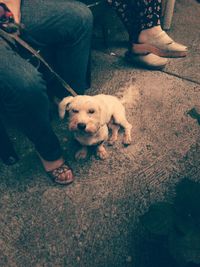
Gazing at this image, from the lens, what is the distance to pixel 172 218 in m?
1.32

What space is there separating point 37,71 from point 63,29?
41cm

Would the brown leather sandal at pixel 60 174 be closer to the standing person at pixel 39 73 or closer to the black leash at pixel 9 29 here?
the standing person at pixel 39 73

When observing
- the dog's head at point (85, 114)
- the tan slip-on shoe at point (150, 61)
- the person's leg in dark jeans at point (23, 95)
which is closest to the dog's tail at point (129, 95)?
the tan slip-on shoe at point (150, 61)

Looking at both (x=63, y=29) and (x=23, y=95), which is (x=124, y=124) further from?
(x=23, y=95)

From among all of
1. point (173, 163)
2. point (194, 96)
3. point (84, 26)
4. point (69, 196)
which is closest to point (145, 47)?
point (194, 96)

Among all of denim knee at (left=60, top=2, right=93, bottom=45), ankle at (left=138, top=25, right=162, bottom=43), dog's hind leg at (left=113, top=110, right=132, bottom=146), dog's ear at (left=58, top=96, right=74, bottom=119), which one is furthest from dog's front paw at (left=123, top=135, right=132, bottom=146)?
ankle at (left=138, top=25, right=162, bottom=43)

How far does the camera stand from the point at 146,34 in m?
2.67

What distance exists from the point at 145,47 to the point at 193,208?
1.85 m

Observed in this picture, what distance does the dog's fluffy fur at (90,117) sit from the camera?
1924 millimetres

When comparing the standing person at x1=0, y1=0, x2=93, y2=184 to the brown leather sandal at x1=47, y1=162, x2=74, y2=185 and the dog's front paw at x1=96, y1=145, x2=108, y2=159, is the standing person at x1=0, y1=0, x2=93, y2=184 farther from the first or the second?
the dog's front paw at x1=96, y1=145, x2=108, y2=159

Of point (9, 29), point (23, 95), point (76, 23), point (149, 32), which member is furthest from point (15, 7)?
point (149, 32)

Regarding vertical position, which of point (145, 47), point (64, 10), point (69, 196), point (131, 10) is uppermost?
point (64, 10)

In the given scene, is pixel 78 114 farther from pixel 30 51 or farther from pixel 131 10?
pixel 131 10

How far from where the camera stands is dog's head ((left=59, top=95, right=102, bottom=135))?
6.29 ft
